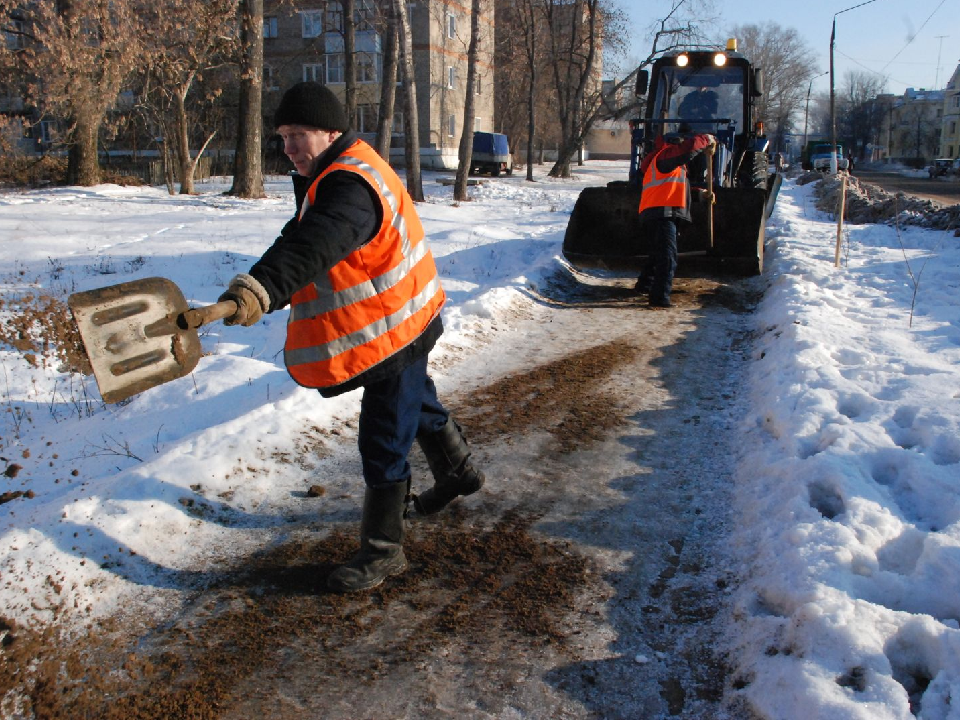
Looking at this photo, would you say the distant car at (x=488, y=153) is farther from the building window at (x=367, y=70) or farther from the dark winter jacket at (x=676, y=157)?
the dark winter jacket at (x=676, y=157)

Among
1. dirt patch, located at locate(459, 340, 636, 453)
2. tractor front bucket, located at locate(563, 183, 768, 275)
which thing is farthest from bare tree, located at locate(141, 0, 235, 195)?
dirt patch, located at locate(459, 340, 636, 453)

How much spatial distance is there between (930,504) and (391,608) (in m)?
2.22

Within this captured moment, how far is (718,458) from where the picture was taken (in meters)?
4.39

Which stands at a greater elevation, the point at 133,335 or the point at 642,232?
the point at 642,232

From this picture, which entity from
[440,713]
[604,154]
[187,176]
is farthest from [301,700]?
[604,154]

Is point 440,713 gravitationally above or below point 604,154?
below

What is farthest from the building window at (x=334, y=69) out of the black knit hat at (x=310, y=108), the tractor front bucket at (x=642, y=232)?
the black knit hat at (x=310, y=108)

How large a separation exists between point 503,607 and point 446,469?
0.74 meters

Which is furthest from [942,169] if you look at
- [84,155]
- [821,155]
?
[84,155]

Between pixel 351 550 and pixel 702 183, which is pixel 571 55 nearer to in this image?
pixel 702 183

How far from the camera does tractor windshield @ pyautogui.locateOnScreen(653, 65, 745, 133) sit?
37.6ft

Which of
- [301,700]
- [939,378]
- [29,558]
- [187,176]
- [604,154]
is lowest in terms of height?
[301,700]

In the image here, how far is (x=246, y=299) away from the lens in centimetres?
239

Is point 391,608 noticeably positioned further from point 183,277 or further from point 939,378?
point 183,277
